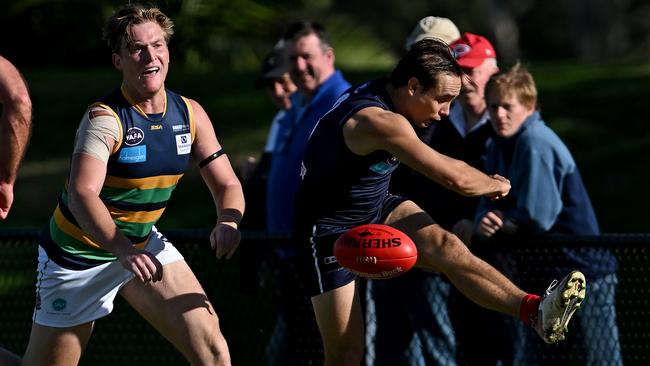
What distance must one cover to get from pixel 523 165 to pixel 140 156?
2.18m

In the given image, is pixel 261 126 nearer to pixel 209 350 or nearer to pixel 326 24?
pixel 326 24

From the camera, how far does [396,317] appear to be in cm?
718

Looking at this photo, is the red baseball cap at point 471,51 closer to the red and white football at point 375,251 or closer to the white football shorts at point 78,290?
the red and white football at point 375,251

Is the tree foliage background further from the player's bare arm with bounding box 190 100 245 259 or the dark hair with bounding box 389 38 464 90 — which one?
the player's bare arm with bounding box 190 100 245 259

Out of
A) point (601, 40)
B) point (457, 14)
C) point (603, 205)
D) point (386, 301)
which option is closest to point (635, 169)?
point (603, 205)

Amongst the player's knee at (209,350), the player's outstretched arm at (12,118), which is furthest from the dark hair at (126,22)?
the player's knee at (209,350)

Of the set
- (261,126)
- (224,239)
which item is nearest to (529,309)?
(224,239)

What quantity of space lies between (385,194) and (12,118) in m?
2.00

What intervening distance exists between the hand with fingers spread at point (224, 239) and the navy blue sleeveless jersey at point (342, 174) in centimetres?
54

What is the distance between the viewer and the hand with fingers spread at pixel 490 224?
6.64m

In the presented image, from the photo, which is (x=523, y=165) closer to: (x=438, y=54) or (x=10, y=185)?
(x=438, y=54)

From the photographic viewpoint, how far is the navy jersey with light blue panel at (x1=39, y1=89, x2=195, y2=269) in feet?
18.8

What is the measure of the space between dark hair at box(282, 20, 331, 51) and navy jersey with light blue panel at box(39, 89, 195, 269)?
1.96m

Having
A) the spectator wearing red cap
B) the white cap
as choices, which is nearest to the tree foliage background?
the white cap
